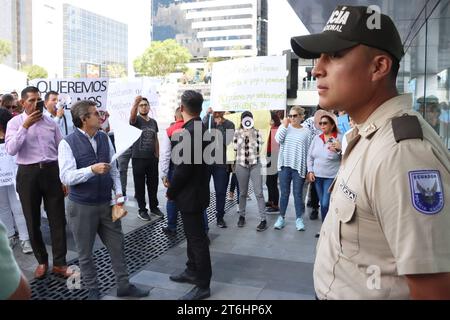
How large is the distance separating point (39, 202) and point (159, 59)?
6718cm

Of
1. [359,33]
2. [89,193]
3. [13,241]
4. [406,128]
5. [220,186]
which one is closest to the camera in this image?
[406,128]

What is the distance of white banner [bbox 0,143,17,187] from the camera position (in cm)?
544

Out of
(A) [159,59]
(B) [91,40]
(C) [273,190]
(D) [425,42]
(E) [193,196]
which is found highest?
(B) [91,40]

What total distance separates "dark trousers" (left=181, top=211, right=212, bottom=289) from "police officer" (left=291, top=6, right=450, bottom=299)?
8.71 ft

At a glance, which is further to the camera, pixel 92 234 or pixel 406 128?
pixel 92 234

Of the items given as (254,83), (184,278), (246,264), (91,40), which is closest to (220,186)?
(254,83)

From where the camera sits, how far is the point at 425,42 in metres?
7.89

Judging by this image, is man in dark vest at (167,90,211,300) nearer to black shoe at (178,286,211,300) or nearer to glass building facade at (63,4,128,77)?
black shoe at (178,286,211,300)

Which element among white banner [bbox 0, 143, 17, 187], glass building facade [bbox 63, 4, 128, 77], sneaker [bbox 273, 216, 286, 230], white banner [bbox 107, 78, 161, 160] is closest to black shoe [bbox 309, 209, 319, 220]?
sneaker [bbox 273, 216, 286, 230]

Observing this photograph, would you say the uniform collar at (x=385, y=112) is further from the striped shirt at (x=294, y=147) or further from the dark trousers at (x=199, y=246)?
the striped shirt at (x=294, y=147)

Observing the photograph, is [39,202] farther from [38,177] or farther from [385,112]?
[385,112]

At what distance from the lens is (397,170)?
1141mm
